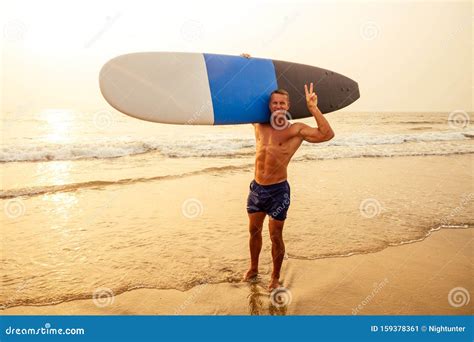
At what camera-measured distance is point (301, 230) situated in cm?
450

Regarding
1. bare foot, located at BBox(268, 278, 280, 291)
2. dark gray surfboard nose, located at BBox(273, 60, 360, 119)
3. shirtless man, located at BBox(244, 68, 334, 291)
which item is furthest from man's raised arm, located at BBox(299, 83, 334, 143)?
bare foot, located at BBox(268, 278, 280, 291)

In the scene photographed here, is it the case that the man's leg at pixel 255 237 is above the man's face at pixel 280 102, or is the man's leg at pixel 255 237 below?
below

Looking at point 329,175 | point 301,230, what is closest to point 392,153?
point 329,175

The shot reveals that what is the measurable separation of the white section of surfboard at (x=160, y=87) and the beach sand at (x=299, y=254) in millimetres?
1502

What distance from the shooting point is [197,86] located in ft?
11.1

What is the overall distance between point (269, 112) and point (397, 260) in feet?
6.78

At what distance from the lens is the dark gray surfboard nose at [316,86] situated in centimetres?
359

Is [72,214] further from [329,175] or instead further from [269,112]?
[329,175]

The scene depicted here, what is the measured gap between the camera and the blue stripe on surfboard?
3353mm

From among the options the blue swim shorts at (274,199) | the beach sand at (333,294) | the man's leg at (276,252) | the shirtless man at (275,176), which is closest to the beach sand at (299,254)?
the beach sand at (333,294)

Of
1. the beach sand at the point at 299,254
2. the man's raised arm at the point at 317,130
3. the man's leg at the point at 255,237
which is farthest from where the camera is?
the man's leg at the point at 255,237

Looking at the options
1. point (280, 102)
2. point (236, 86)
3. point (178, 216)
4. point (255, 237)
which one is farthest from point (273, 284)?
point (178, 216)

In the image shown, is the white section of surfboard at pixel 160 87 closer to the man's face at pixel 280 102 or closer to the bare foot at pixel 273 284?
the man's face at pixel 280 102

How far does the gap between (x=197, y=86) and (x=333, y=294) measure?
7.50ft
